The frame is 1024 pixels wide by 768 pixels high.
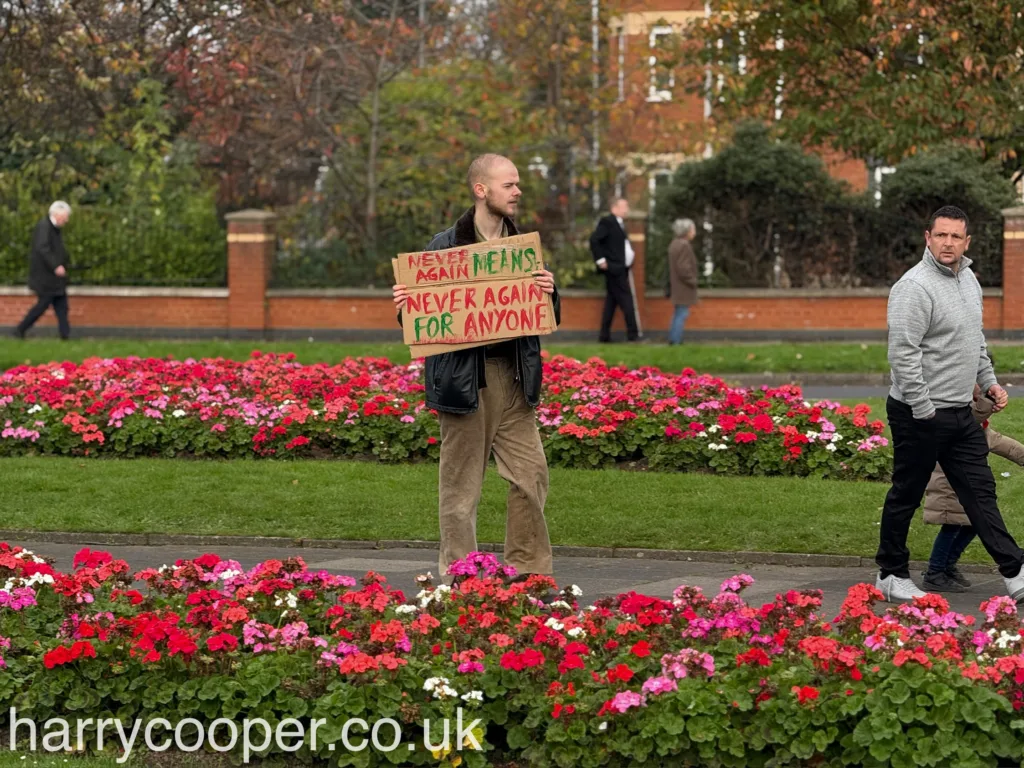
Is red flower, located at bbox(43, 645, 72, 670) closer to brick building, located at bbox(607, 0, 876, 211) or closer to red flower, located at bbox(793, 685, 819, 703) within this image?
red flower, located at bbox(793, 685, 819, 703)

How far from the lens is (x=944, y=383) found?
8.70 m

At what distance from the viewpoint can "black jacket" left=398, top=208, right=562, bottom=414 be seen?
848 cm

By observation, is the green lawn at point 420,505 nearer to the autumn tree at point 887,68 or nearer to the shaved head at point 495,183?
the shaved head at point 495,183

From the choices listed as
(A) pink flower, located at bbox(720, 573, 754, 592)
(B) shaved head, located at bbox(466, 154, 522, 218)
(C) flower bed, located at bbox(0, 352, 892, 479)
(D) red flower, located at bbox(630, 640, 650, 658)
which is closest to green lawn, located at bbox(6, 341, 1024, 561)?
(C) flower bed, located at bbox(0, 352, 892, 479)

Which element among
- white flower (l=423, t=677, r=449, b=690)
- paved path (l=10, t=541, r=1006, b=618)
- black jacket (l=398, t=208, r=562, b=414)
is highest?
black jacket (l=398, t=208, r=562, b=414)

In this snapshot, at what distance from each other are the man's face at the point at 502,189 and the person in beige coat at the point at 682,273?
17.0m

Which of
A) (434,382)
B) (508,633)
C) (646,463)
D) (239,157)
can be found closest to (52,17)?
(239,157)

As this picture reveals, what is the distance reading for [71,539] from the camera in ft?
37.0

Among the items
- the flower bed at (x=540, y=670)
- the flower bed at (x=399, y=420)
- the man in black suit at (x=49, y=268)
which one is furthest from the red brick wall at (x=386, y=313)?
the flower bed at (x=540, y=670)

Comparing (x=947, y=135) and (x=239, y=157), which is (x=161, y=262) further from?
(x=947, y=135)

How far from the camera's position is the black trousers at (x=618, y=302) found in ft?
84.1

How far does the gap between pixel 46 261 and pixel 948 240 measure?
19054 mm

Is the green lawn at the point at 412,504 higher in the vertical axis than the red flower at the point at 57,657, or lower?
lower

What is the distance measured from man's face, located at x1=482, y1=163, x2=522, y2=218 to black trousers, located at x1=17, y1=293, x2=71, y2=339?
18288 mm
